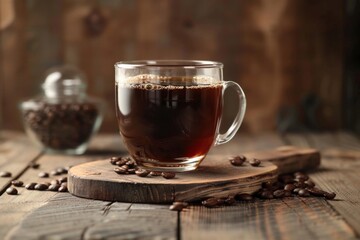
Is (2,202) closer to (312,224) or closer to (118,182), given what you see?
(118,182)

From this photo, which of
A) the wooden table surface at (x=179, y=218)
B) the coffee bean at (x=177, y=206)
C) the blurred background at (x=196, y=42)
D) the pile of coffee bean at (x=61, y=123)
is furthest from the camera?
the blurred background at (x=196, y=42)

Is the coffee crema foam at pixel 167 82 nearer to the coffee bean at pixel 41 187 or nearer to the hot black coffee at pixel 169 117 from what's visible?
the hot black coffee at pixel 169 117

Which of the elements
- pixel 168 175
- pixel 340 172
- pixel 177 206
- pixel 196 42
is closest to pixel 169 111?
pixel 168 175

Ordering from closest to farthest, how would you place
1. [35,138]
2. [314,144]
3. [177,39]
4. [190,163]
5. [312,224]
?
1. [312,224]
2. [190,163]
3. [35,138]
4. [314,144]
5. [177,39]

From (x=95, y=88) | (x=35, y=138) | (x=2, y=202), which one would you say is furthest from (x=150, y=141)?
(x=95, y=88)

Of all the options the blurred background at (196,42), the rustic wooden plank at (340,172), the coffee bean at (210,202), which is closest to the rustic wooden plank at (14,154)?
the blurred background at (196,42)

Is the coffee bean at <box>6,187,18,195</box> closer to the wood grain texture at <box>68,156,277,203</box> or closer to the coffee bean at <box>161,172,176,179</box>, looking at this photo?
the wood grain texture at <box>68,156,277,203</box>

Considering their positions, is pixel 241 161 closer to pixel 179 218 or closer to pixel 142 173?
pixel 142 173

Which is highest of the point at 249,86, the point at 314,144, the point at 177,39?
the point at 177,39
